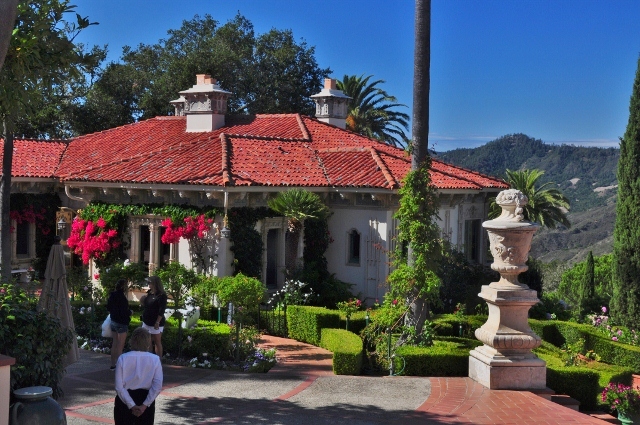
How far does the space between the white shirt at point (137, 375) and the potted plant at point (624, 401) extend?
862 cm

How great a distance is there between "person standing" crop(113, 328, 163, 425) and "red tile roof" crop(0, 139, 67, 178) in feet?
58.6

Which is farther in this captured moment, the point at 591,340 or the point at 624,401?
the point at 591,340

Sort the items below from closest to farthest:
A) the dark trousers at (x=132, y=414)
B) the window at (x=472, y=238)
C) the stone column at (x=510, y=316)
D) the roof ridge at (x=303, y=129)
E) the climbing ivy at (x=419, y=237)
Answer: the dark trousers at (x=132, y=414)
the stone column at (x=510, y=316)
the climbing ivy at (x=419, y=237)
the roof ridge at (x=303, y=129)
the window at (x=472, y=238)

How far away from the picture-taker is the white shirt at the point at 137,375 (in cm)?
783

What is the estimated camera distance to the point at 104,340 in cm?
1561

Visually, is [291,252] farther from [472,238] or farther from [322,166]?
[472,238]

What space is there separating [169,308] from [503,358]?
850 cm

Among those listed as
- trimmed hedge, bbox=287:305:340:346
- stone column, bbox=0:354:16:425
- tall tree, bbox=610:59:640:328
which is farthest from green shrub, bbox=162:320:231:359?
tall tree, bbox=610:59:640:328

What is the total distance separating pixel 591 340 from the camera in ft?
61.0

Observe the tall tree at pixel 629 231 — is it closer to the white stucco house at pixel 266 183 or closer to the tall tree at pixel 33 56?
the white stucco house at pixel 266 183

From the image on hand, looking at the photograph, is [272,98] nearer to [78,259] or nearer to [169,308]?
[78,259]

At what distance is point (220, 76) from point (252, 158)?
22.0 m

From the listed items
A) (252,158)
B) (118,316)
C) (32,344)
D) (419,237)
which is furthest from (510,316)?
(252,158)

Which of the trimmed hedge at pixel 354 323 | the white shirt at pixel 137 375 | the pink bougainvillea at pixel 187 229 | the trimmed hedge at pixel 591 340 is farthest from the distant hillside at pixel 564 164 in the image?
the white shirt at pixel 137 375
